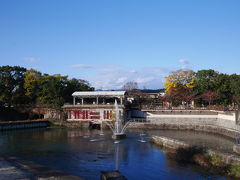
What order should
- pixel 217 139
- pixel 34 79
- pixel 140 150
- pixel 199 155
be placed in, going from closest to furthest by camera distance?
1. pixel 199 155
2. pixel 140 150
3. pixel 217 139
4. pixel 34 79

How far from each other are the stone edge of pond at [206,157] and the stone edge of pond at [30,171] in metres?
10.3

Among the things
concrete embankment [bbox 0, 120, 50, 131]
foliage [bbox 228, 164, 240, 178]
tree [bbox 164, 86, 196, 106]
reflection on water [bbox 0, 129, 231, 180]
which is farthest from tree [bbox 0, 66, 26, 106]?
foliage [bbox 228, 164, 240, 178]

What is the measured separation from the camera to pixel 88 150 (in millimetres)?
28609

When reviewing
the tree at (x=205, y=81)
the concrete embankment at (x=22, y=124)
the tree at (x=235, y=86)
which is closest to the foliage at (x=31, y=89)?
the concrete embankment at (x=22, y=124)

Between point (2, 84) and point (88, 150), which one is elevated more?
point (2, 84)

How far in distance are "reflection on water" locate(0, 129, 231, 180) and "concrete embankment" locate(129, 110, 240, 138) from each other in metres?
5.06

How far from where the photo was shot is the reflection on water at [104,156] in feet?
66.8

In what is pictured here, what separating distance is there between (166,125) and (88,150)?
70.7 feet

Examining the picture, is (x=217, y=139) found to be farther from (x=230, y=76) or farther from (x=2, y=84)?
(x=2, y=84)

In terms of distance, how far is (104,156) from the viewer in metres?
25.9

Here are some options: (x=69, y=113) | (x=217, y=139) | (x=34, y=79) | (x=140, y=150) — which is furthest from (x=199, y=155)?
(x=34, y=79)

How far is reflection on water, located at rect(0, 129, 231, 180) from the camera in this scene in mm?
20375

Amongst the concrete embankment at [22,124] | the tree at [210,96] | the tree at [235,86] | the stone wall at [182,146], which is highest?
the tree at [235,86]

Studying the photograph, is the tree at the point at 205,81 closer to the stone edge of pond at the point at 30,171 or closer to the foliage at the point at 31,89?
the foliage at the point at 31,89
